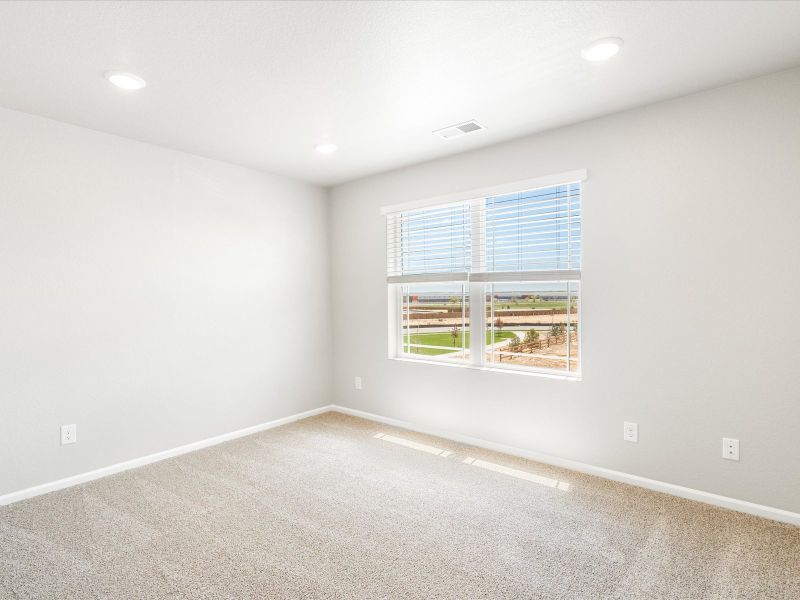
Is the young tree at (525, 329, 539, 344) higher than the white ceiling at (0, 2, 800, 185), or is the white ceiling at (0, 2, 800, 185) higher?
the white ceiling at (0, 2, 800, 185)

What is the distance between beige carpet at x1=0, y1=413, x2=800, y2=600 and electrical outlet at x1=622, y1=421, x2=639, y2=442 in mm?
303

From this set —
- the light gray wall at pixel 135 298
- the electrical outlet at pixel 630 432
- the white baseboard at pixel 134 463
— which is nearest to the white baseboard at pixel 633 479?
the electrical outlet at pixel 630 432

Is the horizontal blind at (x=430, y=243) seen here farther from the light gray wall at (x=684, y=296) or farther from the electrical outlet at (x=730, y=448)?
the electrical outlet at (x=730, y=448)

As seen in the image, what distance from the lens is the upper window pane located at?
120 inches

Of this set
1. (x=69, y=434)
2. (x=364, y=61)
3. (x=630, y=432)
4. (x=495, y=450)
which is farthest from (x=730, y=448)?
(x=69, y=434)

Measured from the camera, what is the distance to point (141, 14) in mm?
1757

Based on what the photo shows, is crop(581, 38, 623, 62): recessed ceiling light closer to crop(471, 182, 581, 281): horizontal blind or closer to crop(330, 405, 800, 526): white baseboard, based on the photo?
crop(471, 182, 581, 281): horizontal blind

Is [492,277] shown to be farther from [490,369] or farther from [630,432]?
[630,432]

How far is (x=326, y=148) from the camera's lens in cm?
334

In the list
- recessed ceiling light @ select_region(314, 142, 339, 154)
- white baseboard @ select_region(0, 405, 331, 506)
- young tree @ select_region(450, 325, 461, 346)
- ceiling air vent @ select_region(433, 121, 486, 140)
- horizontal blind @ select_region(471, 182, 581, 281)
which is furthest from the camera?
young tree @ select_region(450, 325, 461, 346)

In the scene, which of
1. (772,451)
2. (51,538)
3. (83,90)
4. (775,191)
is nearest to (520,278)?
(775,191)

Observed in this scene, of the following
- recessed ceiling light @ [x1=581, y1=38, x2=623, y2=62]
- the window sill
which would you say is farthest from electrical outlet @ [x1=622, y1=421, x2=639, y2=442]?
recessed ceiling light @ [x1=581, y1=38, x2=623, y2=62]

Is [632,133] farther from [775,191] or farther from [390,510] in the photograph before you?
[390,510]

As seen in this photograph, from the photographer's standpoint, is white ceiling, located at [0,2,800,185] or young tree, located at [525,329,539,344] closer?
white ceiling, located at [0,2,800,185]
